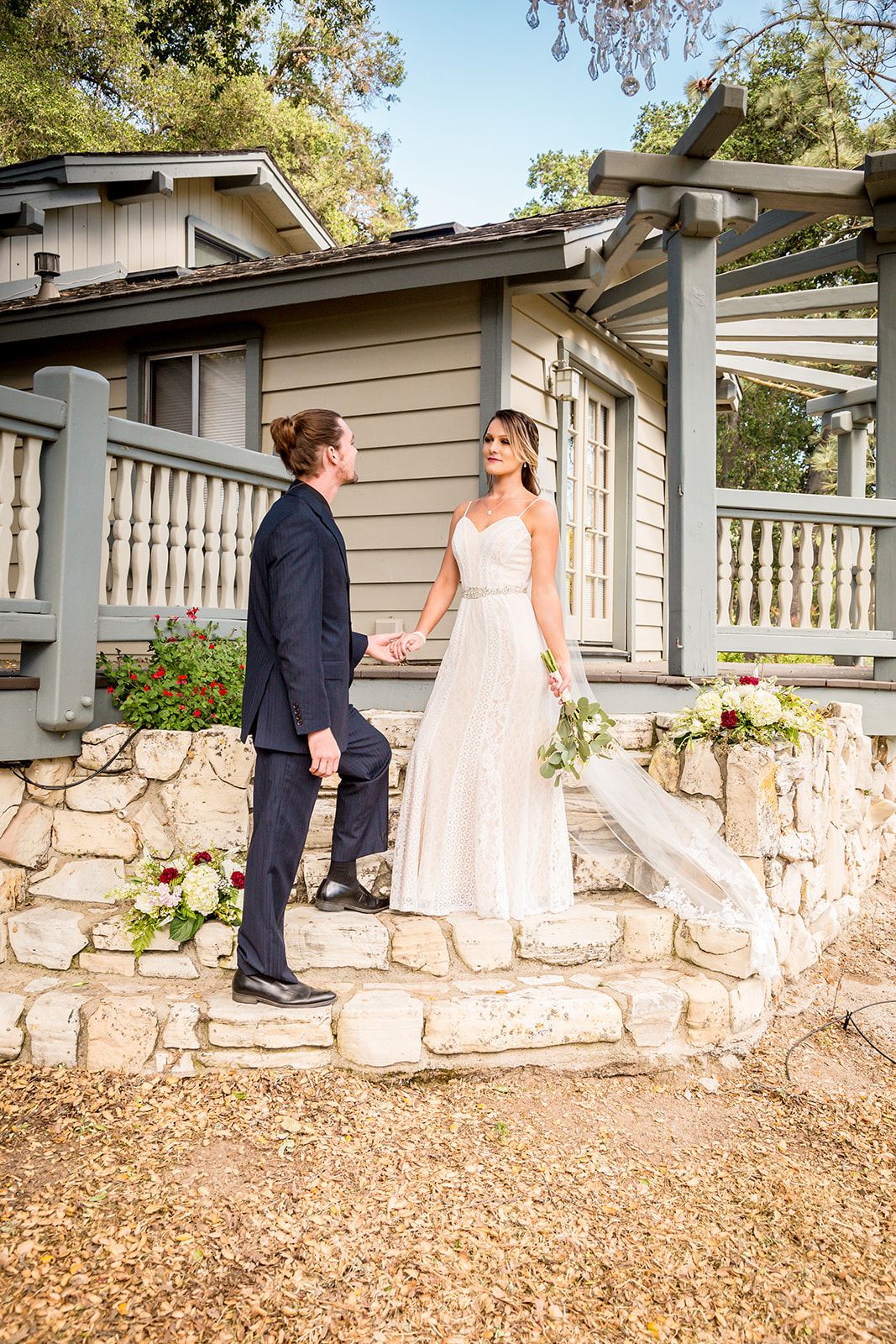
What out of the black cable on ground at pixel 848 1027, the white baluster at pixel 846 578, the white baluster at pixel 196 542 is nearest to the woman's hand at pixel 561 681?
the black cable on ground at pixel 848 1027

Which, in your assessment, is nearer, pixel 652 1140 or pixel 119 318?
pixel 652 1140

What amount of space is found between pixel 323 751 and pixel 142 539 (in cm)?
197

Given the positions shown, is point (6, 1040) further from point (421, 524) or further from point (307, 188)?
A: point (307, 188)

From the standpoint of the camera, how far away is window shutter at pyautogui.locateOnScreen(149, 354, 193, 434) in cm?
730

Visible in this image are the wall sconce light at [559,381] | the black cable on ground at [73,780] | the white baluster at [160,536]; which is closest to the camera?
the black cable on ground at [73,780]

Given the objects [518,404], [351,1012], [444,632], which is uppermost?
[518,404]

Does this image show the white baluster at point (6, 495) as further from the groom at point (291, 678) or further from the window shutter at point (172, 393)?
the window shutter at point (172, 393)

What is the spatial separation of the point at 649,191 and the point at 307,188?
1892 cm

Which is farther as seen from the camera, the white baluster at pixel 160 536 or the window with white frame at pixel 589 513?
the window with white frame at pixel 589 513

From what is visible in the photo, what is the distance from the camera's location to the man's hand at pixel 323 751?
9.59 feet

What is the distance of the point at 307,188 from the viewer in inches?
817

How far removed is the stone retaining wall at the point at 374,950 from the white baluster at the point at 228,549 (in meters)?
1.23

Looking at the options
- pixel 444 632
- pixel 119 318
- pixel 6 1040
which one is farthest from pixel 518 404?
pixel 6 1040

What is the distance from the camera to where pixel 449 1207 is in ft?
8.22
